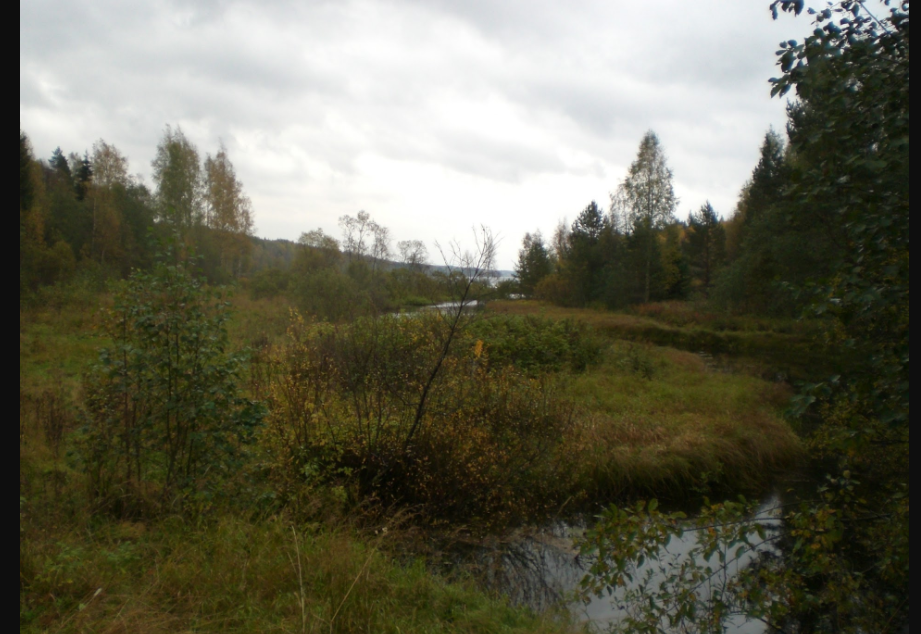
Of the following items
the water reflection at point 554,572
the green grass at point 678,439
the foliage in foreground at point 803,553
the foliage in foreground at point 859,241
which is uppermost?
the foliage in foreground at point 859,241

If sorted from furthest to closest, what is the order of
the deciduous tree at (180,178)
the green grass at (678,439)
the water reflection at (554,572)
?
the deciduous tree at (180,178), the green grass at (678,439), the water reflection at (554,572)

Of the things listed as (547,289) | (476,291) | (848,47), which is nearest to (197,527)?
(476,291)

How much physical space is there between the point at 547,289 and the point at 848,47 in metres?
33.2

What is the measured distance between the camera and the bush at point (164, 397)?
512cm

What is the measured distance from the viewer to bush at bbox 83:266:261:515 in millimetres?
5117

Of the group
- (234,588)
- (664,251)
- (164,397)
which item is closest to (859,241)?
(234,588)

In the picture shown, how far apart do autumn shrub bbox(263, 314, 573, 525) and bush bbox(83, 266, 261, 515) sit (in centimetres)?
95

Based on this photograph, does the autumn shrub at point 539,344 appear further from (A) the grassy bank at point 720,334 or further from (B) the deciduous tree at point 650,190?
(B) the deciduous tree at point 650,190

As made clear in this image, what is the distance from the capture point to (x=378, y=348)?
7367 millimetres

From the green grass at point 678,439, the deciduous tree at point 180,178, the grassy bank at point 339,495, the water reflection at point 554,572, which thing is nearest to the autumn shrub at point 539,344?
A: the grassy bank at point 339,495

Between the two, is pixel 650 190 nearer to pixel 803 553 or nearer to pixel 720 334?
pixel 720 334

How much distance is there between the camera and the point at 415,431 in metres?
6.85

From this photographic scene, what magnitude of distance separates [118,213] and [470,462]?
23.2m

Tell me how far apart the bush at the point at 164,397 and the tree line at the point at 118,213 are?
54cm
